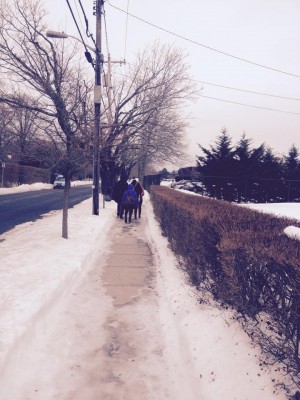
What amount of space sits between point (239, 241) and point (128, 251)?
17.1 ft

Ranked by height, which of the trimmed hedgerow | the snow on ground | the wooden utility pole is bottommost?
the snow on ground

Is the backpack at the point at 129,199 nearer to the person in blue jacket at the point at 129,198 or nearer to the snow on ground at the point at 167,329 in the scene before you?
the person in blue jacket at the point at 129,198

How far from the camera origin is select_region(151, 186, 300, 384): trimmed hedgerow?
9.02ft

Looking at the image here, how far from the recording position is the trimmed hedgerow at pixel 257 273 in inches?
108

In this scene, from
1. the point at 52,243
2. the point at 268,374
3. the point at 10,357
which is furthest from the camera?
the point at 52,243

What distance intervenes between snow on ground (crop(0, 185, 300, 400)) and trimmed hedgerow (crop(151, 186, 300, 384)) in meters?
0.26

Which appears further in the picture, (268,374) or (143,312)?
(143,312)

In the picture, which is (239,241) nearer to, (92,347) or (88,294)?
(92,347)

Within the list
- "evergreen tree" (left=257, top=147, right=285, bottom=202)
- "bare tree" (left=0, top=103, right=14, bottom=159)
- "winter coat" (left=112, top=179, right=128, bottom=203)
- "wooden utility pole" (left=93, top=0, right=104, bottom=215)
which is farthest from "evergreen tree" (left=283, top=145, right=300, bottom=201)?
"bare tree" (left=0, top=103, right=14, bottom=159)

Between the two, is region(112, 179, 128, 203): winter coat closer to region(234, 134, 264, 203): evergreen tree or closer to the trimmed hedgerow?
the trimmed hedgerow

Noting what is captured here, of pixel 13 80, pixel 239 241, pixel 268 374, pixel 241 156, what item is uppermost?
pixel 13 80

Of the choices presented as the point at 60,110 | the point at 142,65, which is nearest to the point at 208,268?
the point at 60,110

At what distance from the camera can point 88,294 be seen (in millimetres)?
5488

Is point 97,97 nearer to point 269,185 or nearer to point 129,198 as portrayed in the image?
point 129,198
